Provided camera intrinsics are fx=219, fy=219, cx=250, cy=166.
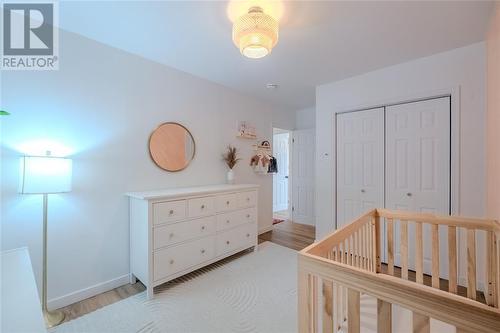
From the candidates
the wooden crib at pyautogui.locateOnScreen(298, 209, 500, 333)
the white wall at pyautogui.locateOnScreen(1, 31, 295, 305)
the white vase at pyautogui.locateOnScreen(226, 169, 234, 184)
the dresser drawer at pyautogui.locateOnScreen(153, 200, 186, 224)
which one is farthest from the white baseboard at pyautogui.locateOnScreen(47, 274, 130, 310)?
the wooden crib at pyautogui.locateOnScreen(298, 209, 500, 333)

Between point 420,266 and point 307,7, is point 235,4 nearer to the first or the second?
point 307,7

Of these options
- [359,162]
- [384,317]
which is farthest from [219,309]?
[359,162]

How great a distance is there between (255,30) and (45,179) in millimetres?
1812

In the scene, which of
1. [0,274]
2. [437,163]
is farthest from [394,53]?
[0,274]

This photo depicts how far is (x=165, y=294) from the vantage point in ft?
6.70

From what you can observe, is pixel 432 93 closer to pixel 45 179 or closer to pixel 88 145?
pixel 88 145

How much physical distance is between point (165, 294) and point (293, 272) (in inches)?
52.9

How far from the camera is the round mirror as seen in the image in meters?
2.50

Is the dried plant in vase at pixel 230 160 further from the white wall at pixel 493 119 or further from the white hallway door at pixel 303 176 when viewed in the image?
the white wall at pixel 493 119

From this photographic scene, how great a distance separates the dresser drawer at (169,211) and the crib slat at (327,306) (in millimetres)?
1589

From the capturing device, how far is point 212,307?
1869mm

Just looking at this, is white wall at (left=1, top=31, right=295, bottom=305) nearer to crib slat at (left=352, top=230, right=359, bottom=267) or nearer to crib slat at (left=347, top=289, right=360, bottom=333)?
crib slat at (left=352, top=230, right=359, bottom=267)

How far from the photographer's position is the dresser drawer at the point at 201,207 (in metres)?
2.28

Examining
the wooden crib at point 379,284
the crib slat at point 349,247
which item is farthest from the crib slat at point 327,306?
the crib slat at point 349,247
